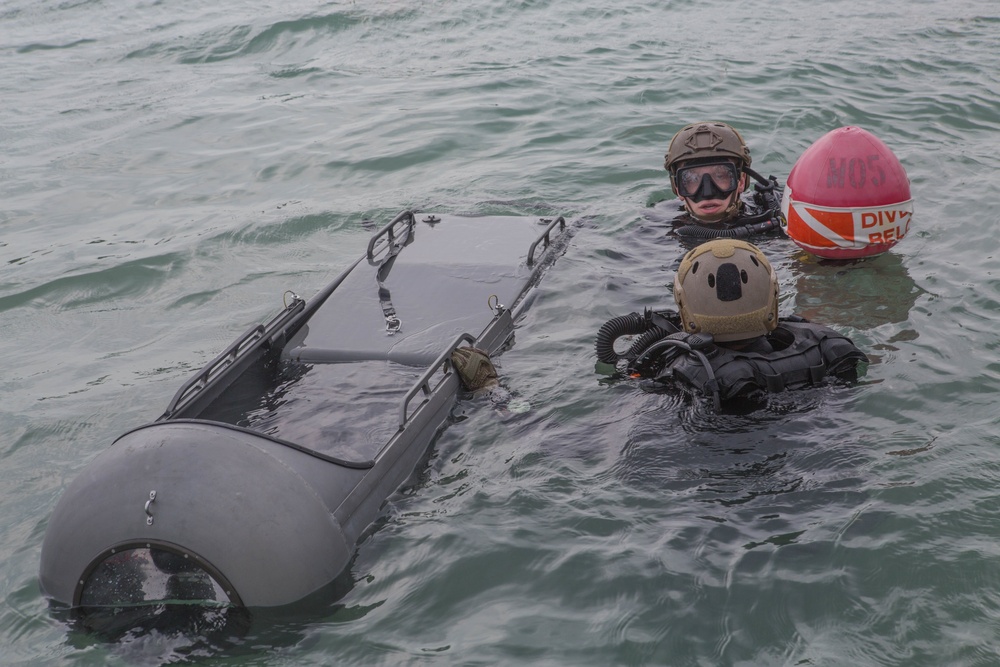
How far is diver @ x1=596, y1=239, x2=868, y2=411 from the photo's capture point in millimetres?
5234

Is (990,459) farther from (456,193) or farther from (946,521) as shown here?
(456,193)

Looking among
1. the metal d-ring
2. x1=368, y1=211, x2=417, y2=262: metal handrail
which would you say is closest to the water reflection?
x1=368, y1=211, x2=417, y2=262: metal handrail

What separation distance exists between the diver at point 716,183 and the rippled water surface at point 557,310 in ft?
0.99

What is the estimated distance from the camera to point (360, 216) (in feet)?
33.2

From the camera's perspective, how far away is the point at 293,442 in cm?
501

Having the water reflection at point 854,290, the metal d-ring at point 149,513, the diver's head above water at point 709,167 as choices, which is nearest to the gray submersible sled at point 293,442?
the metal d-ring at point 149,513

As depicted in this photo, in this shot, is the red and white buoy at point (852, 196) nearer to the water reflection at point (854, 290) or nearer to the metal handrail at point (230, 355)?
the water reflection at point (854, 290)

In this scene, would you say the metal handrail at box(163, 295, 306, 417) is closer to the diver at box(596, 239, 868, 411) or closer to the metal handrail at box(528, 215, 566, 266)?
the metal handrail at box(528, 215, 566, 266)

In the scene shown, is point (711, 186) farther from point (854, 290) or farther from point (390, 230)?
point (390, 230)

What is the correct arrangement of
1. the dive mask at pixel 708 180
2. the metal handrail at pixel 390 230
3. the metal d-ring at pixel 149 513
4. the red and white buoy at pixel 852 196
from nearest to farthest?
the metal d-ring at pixel 149 513 → the red and white buoy at pixel 852 196 → the metal handrail at pixel 390 230 → the dive mask at pixel 708 180

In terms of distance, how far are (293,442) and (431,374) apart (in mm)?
887

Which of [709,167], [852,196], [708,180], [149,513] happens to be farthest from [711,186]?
[149,513]

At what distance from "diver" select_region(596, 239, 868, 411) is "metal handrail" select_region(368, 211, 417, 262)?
9.27 ft

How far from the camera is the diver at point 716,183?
812 centimetres
